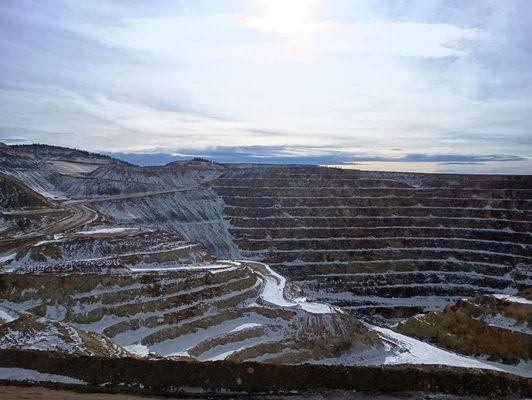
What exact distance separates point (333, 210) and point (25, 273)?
65.3 metres

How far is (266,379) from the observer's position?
55.5ft

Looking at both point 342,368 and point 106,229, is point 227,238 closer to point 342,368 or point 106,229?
point 106,229

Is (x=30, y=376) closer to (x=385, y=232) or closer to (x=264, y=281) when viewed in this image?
(x=264, y=281)

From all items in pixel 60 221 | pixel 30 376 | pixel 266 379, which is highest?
pixel 266 379

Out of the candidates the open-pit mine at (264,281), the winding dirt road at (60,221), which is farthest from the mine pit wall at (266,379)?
the winding dirt road at (60,221)

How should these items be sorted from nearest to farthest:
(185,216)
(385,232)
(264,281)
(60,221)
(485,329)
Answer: (485,329)
(264,281)
(60,221)
(185,216)
(385,232)

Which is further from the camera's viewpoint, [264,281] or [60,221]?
[60,221]

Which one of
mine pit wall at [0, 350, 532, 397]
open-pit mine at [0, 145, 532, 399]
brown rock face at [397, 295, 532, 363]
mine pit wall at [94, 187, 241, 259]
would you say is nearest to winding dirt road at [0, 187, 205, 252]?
open-pit mine at [0, 145, 532, 399]

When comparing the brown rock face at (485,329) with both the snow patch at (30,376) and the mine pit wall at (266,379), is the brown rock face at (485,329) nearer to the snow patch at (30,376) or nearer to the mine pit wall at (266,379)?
the mine pit wall at (266,379)

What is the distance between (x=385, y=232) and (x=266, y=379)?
7271 cm

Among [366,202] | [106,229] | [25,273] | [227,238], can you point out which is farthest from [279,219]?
[25,273]

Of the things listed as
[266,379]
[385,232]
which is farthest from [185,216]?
[266,379]

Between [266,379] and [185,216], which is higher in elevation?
[266,379]

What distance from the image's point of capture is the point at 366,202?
3740 inches
